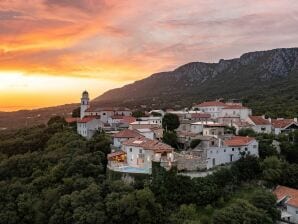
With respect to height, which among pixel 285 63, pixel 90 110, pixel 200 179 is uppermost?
pixel 285 63

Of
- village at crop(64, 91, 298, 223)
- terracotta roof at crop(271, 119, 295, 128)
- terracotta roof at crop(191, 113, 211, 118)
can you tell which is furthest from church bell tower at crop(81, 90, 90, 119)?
terracotta roof at crop(271, 119, 295, 128)

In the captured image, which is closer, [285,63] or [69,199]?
[69,199]

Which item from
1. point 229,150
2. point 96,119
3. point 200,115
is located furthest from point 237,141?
point 96,119

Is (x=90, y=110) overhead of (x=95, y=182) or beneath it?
overhead

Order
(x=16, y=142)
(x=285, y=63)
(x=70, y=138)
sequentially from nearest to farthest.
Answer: (x=70, y=138), (x=16, y=142), (x=285, y=63)

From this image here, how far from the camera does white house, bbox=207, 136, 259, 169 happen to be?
46.8 meters

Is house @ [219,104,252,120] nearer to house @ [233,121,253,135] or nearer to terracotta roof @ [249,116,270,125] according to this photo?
terracotta roof @ [249,116,270,125]

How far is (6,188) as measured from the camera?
173 feet

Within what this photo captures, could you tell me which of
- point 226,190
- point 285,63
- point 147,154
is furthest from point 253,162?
point 285,63

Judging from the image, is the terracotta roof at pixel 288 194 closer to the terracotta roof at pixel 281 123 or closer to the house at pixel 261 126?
the house at pixel 261 126

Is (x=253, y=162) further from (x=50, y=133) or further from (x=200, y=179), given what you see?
(x=50, y=133)

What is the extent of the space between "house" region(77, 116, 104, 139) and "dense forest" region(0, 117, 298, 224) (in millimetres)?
4416

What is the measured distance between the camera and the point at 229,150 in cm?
4838

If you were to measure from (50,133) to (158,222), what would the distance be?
115 feet
